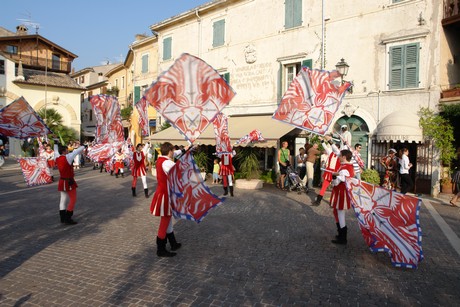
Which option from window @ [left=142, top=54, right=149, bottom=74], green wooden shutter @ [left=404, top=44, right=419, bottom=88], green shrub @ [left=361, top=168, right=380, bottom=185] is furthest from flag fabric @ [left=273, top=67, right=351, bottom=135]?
window @ [left=142, top=54, right=149, bottom=74]

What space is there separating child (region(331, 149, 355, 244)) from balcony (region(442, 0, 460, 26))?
9103mm

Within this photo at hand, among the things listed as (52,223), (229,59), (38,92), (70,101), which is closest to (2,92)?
(38,92)

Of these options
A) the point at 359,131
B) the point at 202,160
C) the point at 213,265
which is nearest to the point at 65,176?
the point at 213,265

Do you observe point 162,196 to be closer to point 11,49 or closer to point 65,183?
point 65,183

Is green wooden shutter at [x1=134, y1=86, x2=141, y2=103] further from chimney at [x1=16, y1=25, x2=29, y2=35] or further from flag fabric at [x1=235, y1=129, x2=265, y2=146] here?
chimney at [x1=16, y1=25, x2=29, y2=35]

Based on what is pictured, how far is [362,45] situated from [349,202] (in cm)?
1017

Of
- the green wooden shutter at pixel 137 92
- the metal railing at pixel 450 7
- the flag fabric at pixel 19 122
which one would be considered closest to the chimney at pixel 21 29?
the green wooden shutter at pixel 137 92

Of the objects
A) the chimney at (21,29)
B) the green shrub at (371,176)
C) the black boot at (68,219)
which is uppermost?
the chimney at (21,29)

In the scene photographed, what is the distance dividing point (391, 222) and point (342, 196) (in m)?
1.06

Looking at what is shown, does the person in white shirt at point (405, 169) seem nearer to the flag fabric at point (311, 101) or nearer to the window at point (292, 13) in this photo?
the flag fabric at point (311, 101)

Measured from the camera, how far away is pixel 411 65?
12.8 meters

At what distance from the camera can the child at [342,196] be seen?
6078 mm

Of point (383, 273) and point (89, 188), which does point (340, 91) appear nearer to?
point (383, 273)

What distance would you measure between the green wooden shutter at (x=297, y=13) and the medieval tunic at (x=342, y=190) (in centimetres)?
1169
